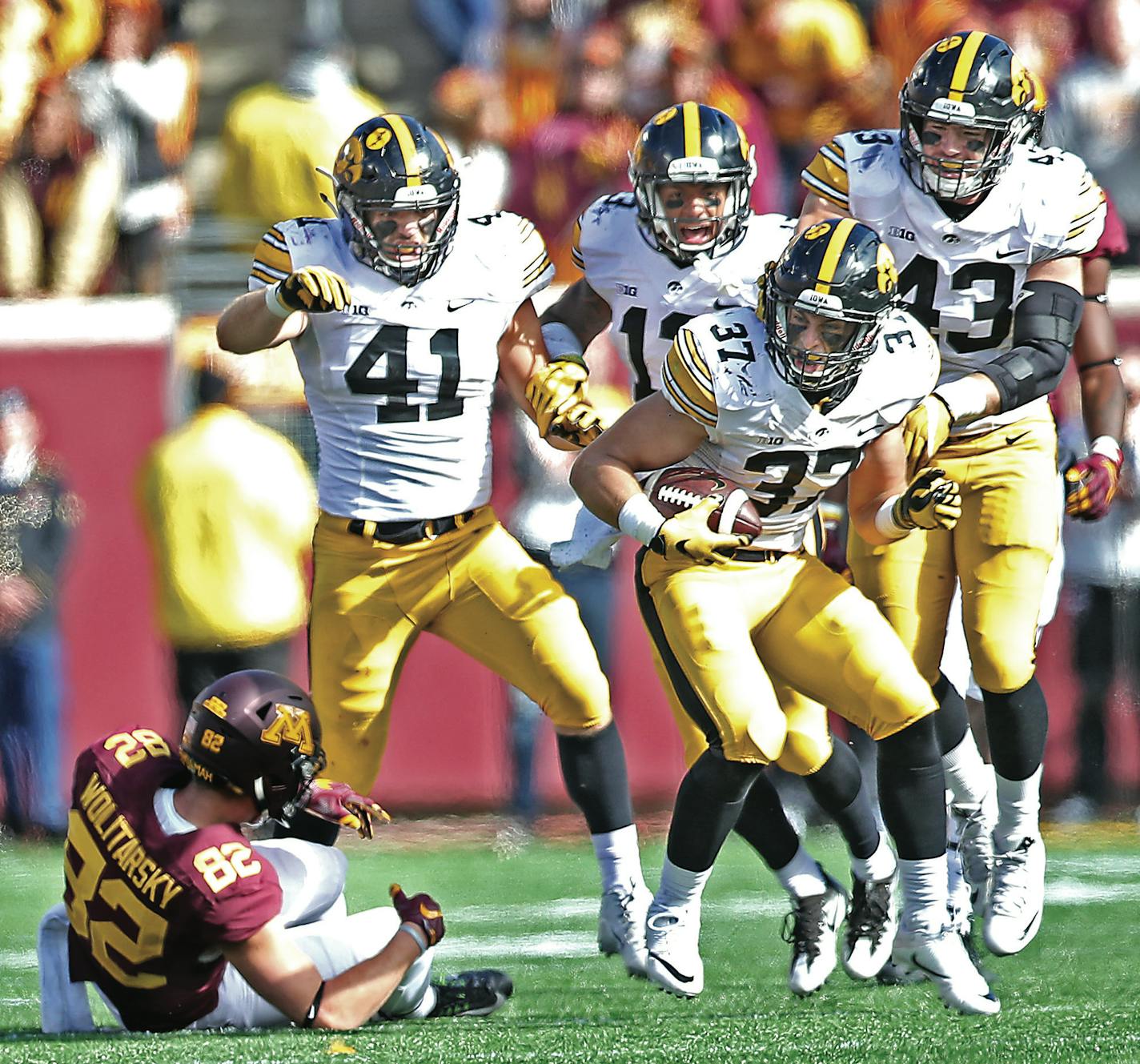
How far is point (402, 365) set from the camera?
5.17 metres

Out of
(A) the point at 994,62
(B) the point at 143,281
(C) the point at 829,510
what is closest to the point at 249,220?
(B) the point at 143,281

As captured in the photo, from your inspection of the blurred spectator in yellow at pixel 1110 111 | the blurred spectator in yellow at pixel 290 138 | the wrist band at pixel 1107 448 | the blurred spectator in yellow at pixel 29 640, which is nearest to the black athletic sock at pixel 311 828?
the wrist band at pixel 1107 448

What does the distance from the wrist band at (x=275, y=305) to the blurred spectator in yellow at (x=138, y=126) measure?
4465 mm

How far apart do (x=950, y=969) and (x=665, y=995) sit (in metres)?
0.85

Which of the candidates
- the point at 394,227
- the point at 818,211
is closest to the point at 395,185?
the point at 394,227

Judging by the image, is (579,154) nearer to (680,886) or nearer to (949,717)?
(949,717)

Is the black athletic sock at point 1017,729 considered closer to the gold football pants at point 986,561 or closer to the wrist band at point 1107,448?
the gold football pants at point 986,561

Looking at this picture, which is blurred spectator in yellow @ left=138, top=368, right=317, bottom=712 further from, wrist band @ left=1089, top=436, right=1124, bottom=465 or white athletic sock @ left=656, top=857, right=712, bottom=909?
wrist band @ left=1089, top=436, right=1124, bottom=465

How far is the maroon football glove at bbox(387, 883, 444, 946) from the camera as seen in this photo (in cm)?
425

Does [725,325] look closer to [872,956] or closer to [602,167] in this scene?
[872,956]

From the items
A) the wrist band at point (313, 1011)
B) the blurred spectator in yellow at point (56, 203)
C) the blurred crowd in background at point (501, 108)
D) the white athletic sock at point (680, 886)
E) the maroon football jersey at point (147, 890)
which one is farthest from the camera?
the blurred spectator in yellow at point (56, 203)

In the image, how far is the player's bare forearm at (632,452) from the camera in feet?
15.3

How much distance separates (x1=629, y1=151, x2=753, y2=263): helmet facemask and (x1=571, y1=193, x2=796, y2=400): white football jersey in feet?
0.11

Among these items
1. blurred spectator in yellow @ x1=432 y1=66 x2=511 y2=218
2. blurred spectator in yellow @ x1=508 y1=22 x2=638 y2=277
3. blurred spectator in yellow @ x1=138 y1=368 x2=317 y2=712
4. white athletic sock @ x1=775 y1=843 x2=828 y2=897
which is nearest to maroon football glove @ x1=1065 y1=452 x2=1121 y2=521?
white athletic sock @ x1=775 y1=843 x2=828 y2=897
